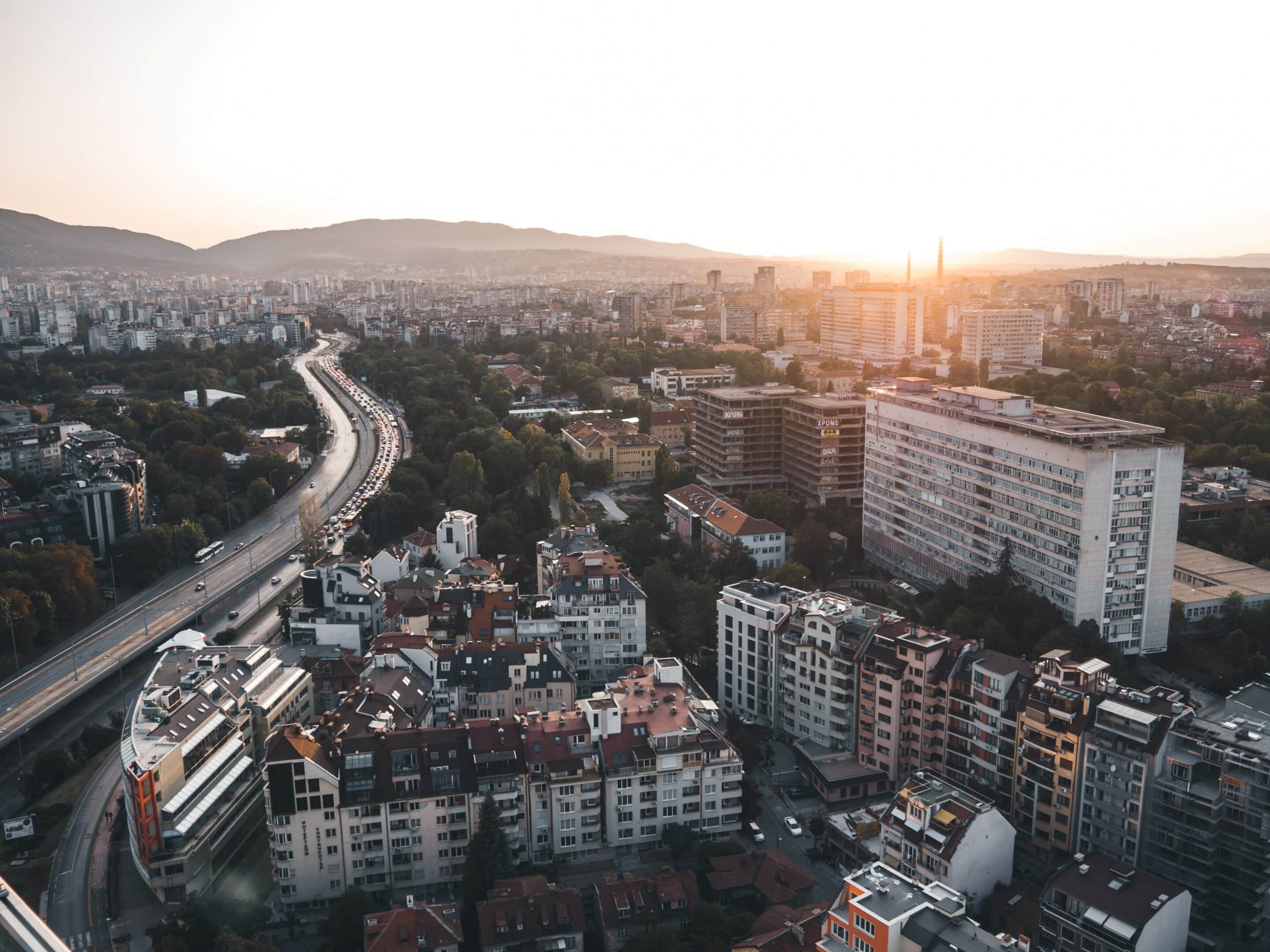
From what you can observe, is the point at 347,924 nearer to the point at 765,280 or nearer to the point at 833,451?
the point at 833,451

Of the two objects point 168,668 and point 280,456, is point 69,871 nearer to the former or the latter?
point 168,668

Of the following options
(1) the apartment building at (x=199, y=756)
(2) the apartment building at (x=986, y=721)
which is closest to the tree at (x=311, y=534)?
(1) the apartment building at (x=199, y=756)

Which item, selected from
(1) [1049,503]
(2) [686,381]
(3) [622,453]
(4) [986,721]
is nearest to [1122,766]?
(4) [986,721]

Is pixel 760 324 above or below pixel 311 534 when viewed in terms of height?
above

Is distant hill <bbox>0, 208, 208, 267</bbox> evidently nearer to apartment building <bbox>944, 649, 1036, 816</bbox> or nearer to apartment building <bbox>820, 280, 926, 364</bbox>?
apartment building <bbox>820, 280, 926, 364</bbox>

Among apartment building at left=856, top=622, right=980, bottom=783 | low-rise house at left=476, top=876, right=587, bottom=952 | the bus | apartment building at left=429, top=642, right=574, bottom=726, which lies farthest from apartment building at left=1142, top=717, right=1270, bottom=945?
the bus

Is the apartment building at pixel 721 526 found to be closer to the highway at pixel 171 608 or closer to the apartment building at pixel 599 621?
the apartment building at pixel 599 621

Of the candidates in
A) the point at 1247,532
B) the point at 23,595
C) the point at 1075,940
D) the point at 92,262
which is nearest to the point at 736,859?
the point at 1075,940

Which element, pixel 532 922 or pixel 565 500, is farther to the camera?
pixel 565 500
